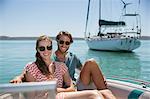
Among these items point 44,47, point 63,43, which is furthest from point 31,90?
point 63,43

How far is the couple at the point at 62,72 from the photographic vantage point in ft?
5.46

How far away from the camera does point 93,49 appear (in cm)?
2036

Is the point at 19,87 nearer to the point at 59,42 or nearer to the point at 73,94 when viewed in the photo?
the point at 73,94

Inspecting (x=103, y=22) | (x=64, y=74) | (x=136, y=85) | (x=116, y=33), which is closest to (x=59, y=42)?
(x=64, y=74)

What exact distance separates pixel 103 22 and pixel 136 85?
14701mm

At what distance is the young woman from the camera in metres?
1.65

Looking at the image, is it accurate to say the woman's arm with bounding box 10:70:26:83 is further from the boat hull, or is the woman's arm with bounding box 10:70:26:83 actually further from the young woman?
Answer: the boat hull

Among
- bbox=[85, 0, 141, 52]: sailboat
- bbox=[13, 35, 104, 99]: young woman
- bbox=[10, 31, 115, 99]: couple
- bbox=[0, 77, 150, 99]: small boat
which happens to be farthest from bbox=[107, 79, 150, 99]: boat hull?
bbox=[85, 0, 141, 52]: sailboat

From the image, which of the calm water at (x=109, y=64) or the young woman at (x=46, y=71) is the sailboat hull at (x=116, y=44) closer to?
the calm water at (x=109, y=64)

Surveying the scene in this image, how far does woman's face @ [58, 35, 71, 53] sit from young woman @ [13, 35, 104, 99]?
0.88ft

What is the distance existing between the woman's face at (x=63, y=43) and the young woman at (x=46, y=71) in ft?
0.88

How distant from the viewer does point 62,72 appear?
71.4 inches

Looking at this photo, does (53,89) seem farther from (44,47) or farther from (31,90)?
(44,47)

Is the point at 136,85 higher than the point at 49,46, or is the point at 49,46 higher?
the point at 49,46
